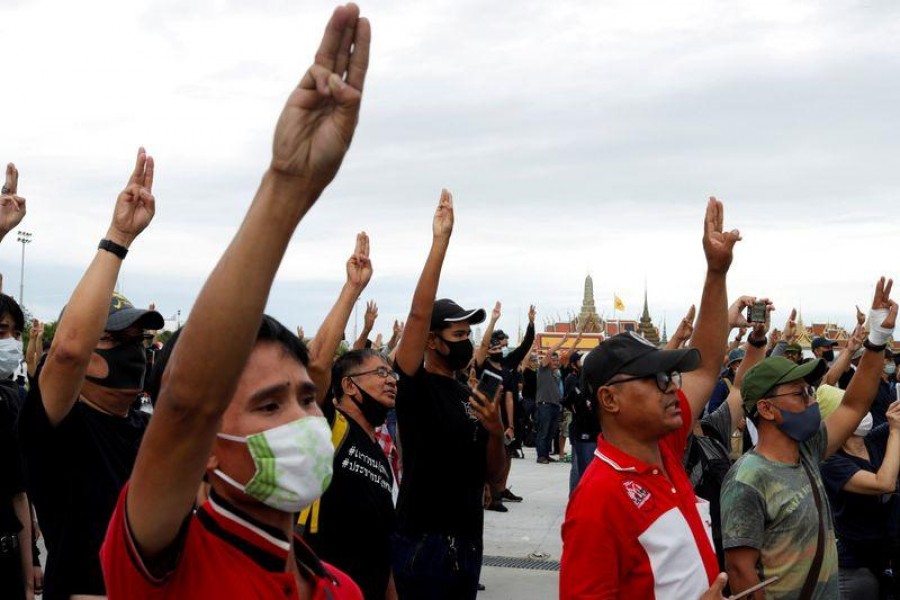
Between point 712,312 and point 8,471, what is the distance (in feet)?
10.5

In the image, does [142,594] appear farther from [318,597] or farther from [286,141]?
[286,141]

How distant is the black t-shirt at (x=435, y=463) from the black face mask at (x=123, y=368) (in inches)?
51.9

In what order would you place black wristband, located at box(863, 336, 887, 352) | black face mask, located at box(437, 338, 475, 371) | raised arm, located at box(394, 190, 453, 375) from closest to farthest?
1. raised arm, located at box(394, 190, 453, 375)
2. black face mask, located at box(437, 338, 475, 371)
3. black wristband, located at box(863, 336, 887, 352)

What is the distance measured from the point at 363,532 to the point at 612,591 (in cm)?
124

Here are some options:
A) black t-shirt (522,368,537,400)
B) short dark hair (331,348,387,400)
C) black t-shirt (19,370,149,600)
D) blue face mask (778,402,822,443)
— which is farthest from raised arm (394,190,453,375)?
black t-shirt (522,368,537,400)

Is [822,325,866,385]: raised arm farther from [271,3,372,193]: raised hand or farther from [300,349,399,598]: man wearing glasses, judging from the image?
[271,3,372,193]: raised hand

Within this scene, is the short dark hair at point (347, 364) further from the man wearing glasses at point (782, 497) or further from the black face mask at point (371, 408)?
the man wearing glasses at point (782, 497)

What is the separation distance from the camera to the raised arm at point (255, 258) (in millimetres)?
1366

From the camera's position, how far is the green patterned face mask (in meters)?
1.77

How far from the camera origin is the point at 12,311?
467 centimetres

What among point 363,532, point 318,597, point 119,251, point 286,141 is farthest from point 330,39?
point 363,532

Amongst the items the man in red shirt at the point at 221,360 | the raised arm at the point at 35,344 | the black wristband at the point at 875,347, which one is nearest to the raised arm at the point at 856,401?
the black wristband at the point at 875,347

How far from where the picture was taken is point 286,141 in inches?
54.6

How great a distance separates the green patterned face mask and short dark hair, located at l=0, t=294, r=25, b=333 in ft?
11.0
